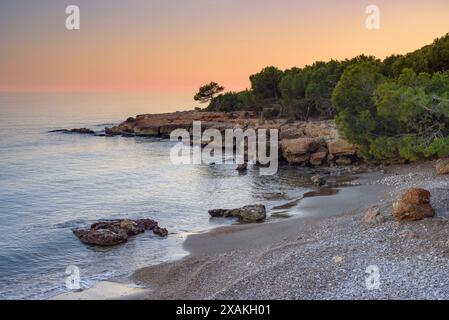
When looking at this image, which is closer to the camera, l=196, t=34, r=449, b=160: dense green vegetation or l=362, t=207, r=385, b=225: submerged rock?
l=362, t=207, r=385, b=225: submerged rock

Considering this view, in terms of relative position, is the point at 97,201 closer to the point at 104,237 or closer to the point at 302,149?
→ the point at 104,237

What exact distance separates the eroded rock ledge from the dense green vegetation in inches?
147

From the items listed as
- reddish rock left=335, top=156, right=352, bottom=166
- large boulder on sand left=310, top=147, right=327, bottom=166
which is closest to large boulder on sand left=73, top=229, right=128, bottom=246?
reddish rock left=335, top=156, right=352, bottom=166

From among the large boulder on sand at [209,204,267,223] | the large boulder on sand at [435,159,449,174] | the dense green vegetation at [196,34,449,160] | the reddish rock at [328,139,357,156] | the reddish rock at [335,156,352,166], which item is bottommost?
the large boulder on sand at [209,204,267,223]

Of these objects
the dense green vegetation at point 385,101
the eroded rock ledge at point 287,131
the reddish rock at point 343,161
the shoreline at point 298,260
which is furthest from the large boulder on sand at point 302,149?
the shoreline at point 298,260

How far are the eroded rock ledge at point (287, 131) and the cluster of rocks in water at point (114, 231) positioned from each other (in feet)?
81.0

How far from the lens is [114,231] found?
1110 inches

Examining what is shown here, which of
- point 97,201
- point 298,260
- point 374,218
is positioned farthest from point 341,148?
point 298,260

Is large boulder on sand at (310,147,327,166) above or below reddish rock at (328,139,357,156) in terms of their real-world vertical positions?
below

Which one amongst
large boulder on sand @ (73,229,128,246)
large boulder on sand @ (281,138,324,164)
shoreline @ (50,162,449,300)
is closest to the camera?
shoreline @ (50,162,449,300)

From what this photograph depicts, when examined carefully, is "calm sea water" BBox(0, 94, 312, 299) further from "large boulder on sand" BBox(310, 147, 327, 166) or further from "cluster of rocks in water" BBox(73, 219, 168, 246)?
"large boulder on sand" BBox(310, 147, 327, 166)

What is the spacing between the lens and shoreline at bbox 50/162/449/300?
53.0ft
